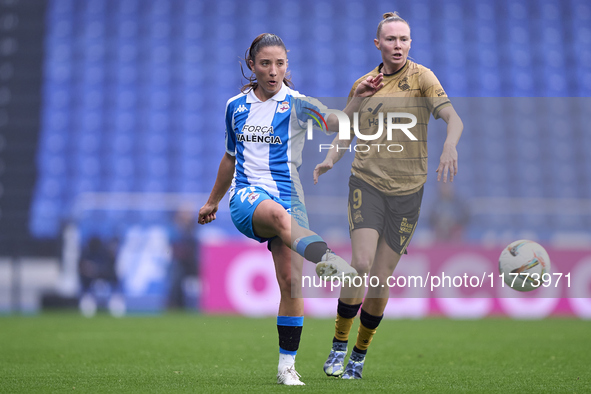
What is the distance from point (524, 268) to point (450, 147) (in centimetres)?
98

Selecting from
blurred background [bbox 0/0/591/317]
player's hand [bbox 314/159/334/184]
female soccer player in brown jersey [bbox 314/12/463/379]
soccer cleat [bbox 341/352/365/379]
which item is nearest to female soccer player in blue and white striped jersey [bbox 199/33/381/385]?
player's hand [bbox 314/159/334/184]

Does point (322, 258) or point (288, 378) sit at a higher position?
point (322, 258)

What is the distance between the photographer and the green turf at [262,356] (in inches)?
164

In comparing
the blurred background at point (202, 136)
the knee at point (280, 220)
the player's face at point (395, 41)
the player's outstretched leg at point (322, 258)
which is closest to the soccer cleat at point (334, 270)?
the player's outstretched leg at point (322, 258)

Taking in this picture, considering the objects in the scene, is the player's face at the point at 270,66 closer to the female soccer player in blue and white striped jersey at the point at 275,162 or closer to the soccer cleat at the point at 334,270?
the female soccer player in blue and white striped jersey at the point at 275,162

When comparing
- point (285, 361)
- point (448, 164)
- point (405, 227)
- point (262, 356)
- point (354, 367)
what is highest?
point (448, 164)

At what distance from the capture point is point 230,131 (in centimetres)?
442

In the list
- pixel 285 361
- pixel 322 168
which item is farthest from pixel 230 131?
pixel 285 361

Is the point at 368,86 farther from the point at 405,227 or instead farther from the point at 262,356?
the point at 262,356

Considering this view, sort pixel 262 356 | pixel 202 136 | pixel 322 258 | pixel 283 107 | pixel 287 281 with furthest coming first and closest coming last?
pixel 202 136 → pixel 262 356 → pixel 283 107 → pixel 287 281 → pixel 322 258

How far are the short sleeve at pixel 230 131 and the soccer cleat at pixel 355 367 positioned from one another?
1.47 m

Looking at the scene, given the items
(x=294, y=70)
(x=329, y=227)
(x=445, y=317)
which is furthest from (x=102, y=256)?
(x=294, y=70)

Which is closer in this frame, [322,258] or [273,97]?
[322,258]

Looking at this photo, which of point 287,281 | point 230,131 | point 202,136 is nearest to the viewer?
point 287,281
